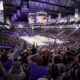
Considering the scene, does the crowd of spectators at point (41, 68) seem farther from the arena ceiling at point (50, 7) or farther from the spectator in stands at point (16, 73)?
the arena ceiling at point (50, 7)

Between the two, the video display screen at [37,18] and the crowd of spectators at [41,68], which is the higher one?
the video display screen at [37,18]

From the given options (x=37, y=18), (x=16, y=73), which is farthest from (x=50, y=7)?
(x=16, y=73)

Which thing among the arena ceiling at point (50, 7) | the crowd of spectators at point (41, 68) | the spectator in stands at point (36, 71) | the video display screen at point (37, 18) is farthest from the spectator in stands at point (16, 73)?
the video display screen at point (37, 18)

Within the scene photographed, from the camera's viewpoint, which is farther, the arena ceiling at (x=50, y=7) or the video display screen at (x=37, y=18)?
the arena ceiling at (x=50, y=7)

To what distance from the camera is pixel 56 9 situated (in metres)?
44.1

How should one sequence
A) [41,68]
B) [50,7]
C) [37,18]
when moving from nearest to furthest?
[41,68] → [37,18] → [50,7]

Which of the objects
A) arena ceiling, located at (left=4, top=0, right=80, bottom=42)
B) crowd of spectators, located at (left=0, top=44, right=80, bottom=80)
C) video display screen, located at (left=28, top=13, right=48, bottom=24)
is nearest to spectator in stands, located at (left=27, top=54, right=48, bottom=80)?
crowd of spectators, located at (left=0, top=44, right=80, bottom=80)

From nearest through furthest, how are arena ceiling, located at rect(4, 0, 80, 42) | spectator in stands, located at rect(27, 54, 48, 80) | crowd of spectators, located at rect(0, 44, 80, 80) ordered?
1. crowd of spectators, located at rect(0, 44, 80, 80)
2. spectator in stands, located at rect(27, 54, 48, 80)
3. arena ceiling, located at rect(4, 0, 80, 42)

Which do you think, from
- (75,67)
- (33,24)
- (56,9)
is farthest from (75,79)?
(56,9)

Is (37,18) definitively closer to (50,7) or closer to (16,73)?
(50,7)

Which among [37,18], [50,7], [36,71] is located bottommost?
[36,71]

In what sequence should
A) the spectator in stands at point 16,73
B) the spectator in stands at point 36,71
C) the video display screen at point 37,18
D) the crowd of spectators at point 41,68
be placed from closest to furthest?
the spectator in stands at point 16,73
the crowd of spectators at point 41,68
the spectator in stands at point 36,71
the video display screen at point 37,18

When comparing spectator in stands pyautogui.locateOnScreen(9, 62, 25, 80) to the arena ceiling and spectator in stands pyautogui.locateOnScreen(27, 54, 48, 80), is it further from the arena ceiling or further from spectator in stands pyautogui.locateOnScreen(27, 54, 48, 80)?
the arena ceiling

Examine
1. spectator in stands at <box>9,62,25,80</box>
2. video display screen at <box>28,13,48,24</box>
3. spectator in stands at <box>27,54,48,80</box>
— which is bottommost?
spectator in stands at <box>27,54,48,80</box>
